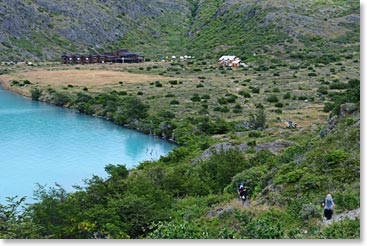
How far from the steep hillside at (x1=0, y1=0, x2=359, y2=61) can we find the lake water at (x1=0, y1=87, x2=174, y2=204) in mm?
54864

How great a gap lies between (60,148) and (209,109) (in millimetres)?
16545

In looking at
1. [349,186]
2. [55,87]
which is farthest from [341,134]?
[55,87]

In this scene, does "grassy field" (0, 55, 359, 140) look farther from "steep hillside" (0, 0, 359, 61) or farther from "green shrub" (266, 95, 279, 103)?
"steep hillside" (0, 0, 359, 61)

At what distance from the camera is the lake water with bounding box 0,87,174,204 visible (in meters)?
33.4

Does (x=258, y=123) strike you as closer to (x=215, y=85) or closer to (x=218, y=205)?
(x=218, y=205)

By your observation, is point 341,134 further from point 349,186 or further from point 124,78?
point 124,78

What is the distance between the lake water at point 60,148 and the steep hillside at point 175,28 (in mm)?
54864

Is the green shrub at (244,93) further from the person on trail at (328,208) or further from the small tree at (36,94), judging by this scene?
the person on trail at (328,208)

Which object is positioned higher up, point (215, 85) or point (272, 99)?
point (215, 85)

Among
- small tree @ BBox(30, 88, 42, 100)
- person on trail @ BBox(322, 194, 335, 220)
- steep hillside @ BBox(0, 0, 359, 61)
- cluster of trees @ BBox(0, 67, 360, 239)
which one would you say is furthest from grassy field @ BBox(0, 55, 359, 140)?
person on trail @ BBox(322, 194, 335, 220)

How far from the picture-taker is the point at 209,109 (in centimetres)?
5262

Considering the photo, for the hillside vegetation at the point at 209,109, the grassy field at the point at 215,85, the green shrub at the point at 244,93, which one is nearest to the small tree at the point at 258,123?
the hillside vegetation at the point at 209,109

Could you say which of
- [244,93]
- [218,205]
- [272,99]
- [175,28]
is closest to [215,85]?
[244,93]

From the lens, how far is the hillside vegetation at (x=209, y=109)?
1748 cm
